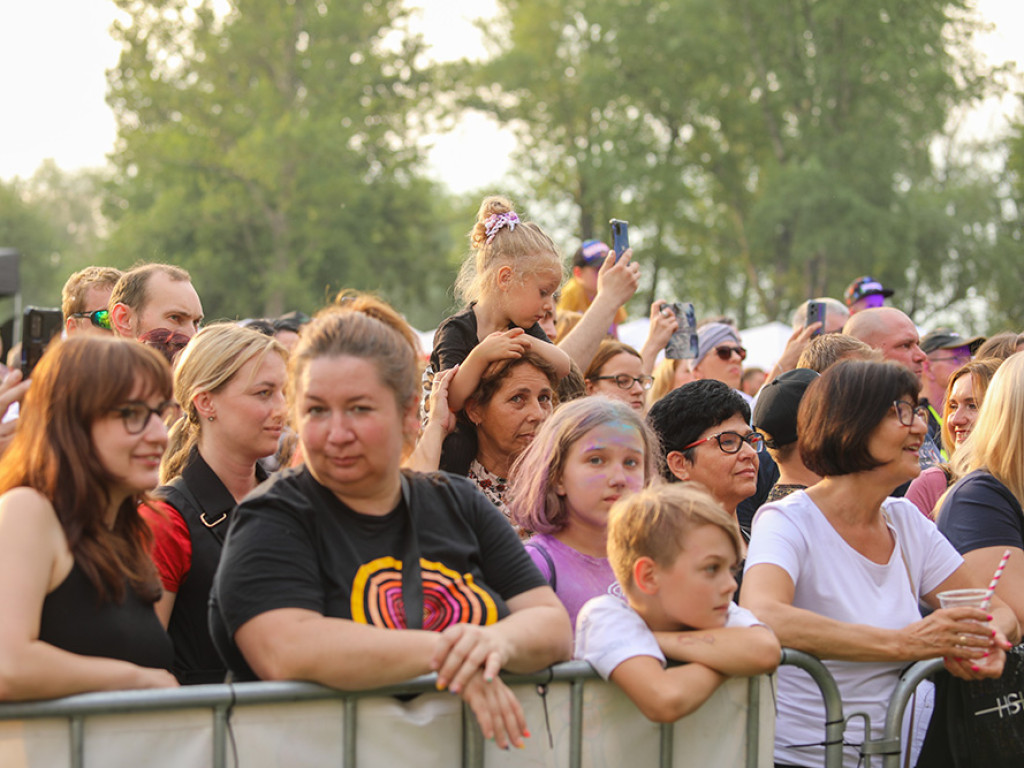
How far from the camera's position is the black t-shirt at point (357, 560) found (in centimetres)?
242

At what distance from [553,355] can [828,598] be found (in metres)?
1.45

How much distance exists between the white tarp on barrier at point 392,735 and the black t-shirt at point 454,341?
75.7 inches

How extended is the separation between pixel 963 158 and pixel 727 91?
337 inches

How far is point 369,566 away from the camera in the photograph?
2.54 m

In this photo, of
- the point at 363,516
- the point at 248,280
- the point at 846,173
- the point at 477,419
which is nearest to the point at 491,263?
the point at 477,419

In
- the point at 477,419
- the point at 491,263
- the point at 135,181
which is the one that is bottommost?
the point at 477,419

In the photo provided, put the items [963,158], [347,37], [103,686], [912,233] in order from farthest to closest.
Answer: [963,158] → [347,37] → [912,233] → [103,686]

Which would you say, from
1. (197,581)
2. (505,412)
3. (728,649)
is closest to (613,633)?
(728,649)

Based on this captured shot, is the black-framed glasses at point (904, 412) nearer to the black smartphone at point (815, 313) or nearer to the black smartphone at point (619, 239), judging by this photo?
the black smartphone at point (619, 239)

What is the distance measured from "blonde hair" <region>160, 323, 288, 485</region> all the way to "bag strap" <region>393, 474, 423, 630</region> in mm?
1193

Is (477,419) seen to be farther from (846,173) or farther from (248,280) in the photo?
(248,280)

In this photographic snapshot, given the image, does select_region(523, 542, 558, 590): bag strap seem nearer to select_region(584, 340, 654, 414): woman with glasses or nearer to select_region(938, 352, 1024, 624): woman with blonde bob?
select_region(938, 352, 1024, 624): woman with blonde bob

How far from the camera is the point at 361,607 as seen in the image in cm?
248

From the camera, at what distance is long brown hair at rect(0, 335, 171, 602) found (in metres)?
2.44
